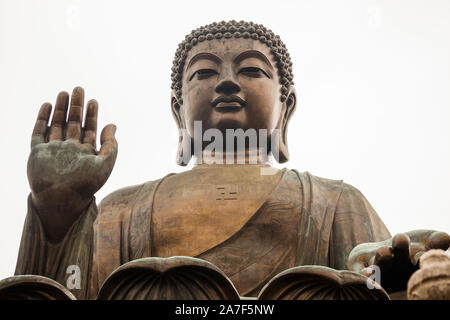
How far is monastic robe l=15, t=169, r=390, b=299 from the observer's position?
767 centimetres

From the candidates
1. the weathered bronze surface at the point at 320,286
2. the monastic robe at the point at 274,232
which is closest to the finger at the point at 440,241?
the weathered bronze surface at the point at 320,286

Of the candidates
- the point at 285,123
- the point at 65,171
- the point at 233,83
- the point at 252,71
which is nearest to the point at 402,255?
the point at 65,171

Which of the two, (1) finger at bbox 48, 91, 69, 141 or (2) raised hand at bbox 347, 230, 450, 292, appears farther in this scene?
(1) finger at bbox 48, 91, 69, 141

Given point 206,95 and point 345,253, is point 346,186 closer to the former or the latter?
point 345,253

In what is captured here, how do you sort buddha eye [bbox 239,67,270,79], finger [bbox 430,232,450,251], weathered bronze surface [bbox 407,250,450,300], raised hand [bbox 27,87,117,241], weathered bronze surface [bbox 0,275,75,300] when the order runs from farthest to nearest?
buddha eye [bbox 239,67,270,79] → raised hand [bbox 27,87,117,241] → finger [bbox 430,232,450,251] → weathered bronze surface [bbox 0,275,75,300] → weathered bronze surface [bbox 407,250,450,300]

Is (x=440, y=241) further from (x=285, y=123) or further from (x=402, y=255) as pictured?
(x=285, y=123)

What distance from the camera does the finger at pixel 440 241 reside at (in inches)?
236

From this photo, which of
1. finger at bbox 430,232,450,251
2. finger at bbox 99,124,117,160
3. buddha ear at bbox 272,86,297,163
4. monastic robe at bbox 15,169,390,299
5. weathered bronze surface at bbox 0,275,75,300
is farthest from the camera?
buddha ear at bbox 272,86,297,163

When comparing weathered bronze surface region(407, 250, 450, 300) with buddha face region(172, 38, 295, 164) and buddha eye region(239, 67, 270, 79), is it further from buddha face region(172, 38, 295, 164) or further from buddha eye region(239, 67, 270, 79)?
buddha eye region(239, 67, 270, 79)

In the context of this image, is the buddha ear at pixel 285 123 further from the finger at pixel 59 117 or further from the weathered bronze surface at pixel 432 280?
the weathered bronze surface at pixel 432 280

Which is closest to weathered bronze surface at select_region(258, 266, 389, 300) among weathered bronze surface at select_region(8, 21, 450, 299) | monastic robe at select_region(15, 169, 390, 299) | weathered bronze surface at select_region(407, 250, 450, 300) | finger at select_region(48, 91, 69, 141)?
weathered bronze surface at select_region(407, 250, 450, 300)

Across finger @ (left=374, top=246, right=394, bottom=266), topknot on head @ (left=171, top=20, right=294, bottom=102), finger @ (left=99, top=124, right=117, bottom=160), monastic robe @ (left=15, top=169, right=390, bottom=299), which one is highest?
topknot on head @ (left=171, top=20, right=294, bottom=102)
